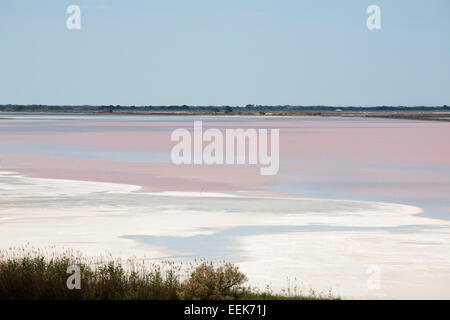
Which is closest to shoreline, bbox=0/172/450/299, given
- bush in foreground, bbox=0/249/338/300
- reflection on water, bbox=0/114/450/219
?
bush in foreground, bbox=0/249/338/300

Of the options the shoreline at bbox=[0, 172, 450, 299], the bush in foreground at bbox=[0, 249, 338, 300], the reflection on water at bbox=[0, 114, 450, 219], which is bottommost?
the reflection on water at bbox=[0, 114, 450, 219]

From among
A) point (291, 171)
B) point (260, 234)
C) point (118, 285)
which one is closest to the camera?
point (118, 285)

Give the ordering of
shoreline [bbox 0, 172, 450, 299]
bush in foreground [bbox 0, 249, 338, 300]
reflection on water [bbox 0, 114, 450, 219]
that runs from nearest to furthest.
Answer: bush in foreground [bbox 0, 249, 338, 300] < shoreline [bbox 0, 172, 450, 299] < reflection on water [bbox 0, 114, 450, 219]

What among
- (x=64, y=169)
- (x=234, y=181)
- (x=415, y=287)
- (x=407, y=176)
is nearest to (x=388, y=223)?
(x=415, y=287)

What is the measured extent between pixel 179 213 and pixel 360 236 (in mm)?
5846

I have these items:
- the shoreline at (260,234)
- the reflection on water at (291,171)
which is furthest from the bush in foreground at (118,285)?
the reflection on water at (291,171)

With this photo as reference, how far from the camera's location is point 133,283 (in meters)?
12.3

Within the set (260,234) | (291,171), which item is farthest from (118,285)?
(291,171)

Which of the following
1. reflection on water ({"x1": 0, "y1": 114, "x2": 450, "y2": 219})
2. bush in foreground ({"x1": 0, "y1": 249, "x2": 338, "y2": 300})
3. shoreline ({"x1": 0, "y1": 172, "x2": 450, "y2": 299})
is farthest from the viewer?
reflection on water ({"x1": 0, "y1": 114, "x2": 450, "y2": 219})

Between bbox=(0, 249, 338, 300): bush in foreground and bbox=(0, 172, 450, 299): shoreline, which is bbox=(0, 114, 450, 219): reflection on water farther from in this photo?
bbox=(0, 249, 338, 300): bush in foreground

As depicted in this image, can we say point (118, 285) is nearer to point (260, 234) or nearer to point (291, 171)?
point (260, 234)

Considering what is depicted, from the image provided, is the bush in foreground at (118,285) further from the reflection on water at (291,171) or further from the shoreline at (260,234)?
the reflection on water at (291,171)

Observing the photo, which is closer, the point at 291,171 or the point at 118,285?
the point at 118,285

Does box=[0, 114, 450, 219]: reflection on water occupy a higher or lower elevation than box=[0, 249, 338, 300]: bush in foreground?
lower
